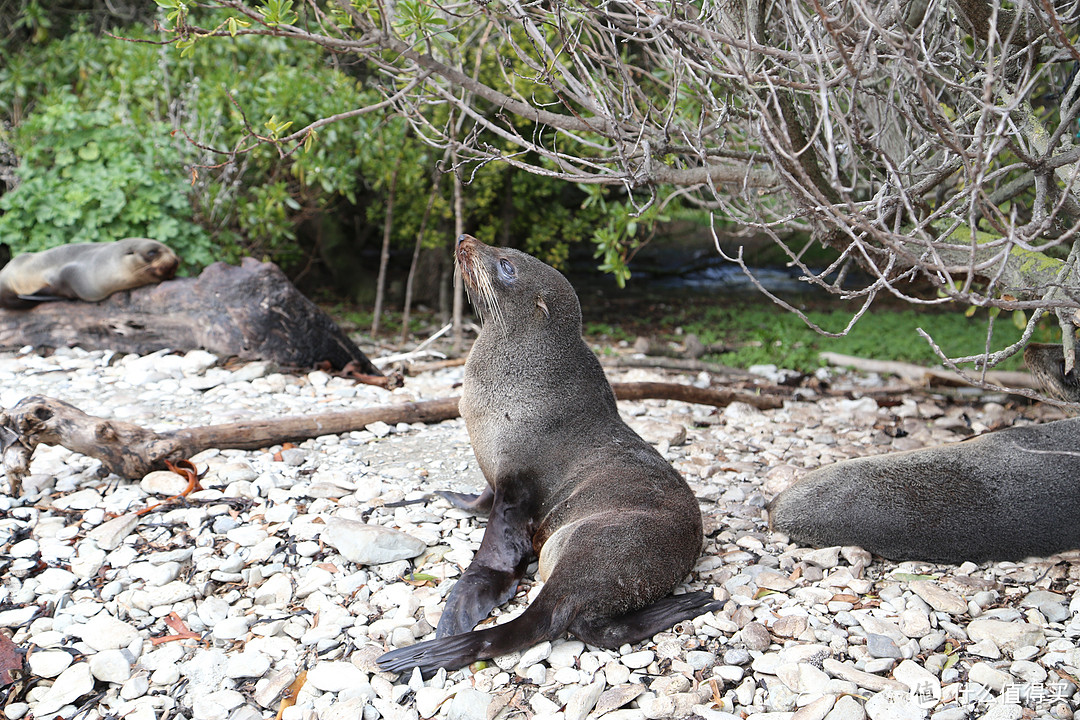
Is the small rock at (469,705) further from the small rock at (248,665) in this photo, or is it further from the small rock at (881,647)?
the small rock at (881,647)

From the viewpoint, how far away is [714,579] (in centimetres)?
310

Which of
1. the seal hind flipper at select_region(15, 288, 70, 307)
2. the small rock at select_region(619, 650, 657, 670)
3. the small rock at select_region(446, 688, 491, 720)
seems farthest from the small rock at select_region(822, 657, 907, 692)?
the seal hind flipper at select_region(15, 288, 70, 307)

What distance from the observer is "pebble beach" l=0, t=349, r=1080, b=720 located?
244cm

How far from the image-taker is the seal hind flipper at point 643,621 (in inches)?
104

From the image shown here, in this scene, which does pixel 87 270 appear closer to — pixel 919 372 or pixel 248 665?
pixel 248 665

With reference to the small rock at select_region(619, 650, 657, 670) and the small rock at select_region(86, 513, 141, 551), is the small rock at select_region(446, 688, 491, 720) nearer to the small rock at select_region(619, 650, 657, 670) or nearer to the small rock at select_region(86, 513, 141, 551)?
the small rock at select_region(619, 650, 657, 670)

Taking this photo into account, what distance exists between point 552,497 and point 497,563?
1.17ft

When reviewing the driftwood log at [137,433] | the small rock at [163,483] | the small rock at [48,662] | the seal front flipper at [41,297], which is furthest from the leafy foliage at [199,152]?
the small rock at [48,662]

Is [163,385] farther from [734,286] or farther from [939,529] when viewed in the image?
[734,286]

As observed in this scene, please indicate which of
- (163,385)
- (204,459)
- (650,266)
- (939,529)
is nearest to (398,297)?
(650,266)

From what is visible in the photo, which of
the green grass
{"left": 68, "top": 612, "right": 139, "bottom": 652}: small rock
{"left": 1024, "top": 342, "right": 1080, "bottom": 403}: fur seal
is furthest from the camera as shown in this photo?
the green grass

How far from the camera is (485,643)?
2590mm

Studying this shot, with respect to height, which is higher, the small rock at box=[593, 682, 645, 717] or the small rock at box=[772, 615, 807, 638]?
the small rock at box=[772, 615, 807, 638]

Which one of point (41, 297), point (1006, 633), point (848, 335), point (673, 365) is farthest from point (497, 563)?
point (848, 335)
